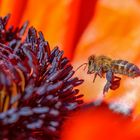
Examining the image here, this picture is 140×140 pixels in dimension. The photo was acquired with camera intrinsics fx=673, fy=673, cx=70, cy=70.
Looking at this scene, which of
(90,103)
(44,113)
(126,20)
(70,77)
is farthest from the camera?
(126,20)

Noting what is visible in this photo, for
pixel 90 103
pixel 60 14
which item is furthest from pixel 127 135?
pixel 60 14

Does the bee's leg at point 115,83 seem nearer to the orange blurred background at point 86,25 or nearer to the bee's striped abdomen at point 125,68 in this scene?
the bee's striped abdomen at point 125,68

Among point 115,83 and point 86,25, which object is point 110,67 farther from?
point 86,25

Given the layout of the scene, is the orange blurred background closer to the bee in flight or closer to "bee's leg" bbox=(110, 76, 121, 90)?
"bee's leg" bbox=(110, 76, 121, 90)

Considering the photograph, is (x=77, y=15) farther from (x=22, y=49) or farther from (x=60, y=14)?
(x=22, y=49)

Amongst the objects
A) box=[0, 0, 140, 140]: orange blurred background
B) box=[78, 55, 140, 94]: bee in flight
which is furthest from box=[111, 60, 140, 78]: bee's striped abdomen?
box=[0, 0, 140, 140]: orange blurred background

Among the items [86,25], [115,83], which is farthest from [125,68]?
[86,25]
